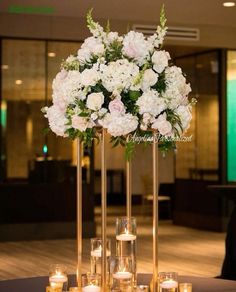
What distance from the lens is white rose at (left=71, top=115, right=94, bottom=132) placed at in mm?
3014

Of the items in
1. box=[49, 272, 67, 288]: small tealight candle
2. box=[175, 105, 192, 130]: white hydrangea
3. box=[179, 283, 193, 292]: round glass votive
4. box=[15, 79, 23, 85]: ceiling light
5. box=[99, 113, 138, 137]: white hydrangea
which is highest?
box=[15, 79, 23, 85]: ceiling light

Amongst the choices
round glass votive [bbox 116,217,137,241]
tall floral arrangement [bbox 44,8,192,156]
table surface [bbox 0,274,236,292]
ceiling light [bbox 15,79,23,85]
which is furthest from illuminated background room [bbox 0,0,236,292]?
tall floral arrangement [bbox 44,8,192,156]

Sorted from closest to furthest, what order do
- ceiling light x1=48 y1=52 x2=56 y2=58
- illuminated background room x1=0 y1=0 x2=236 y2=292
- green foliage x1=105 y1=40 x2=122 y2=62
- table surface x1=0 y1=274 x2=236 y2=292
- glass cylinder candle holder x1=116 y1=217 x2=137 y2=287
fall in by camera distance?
green foliage x1=105 y1=40 x2=122 y2=62
glass cylinder candle holder x1=116 y1=217 x2=137 y2=287
table surface x1=0 y1=274 x2=236 y2=292
illuminated background room x1=0 y1=0 x2=236 y2=292
ceiling light x1=48 y1=52 x2=56 y2=58

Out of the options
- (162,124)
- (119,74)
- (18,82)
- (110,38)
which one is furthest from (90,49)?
(18,82)

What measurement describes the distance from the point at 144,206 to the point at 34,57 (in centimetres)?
621

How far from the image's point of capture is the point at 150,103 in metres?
2.96

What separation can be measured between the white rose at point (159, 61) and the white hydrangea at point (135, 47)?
0.14ft

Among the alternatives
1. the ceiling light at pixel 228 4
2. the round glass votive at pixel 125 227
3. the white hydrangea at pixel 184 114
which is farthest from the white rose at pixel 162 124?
the ceiling light at pixel 228 4

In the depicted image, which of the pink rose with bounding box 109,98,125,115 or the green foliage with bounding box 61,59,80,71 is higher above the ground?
the green foliage with bounding box 61,59,80,71

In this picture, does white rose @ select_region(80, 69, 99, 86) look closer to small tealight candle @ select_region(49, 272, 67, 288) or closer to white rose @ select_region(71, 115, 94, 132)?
white rose @ select_region(71, 115, 94, 132)

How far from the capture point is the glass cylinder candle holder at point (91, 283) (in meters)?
3.01

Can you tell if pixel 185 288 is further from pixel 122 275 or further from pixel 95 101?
pixel 95 101

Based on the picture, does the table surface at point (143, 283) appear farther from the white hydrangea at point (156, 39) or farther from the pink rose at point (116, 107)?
the white hydrangea at point (156, 39)

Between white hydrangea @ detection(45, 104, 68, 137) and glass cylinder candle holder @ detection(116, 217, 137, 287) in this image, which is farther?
glass cylinder candle holder @ detection(116, 217, 137, 287)
